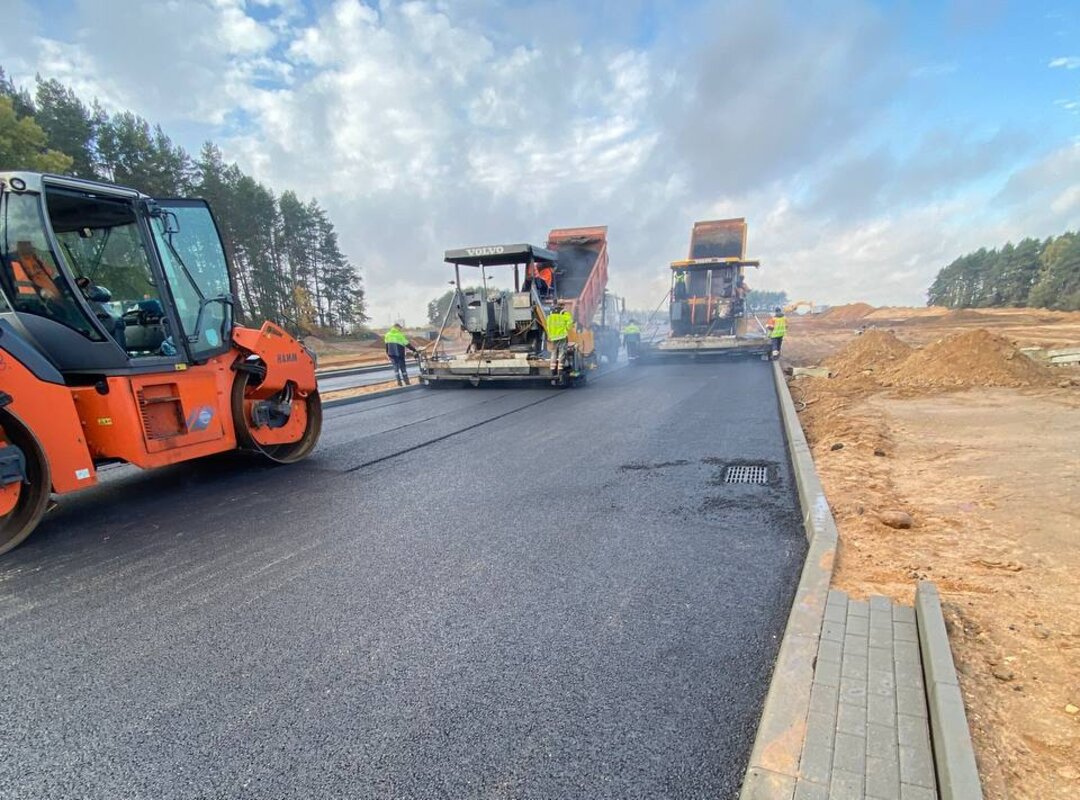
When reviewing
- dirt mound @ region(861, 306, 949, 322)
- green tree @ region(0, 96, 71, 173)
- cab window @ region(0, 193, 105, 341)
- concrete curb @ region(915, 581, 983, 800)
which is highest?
green tree @ region(0, 96, 71, 173)

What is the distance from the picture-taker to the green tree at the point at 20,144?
2027cm

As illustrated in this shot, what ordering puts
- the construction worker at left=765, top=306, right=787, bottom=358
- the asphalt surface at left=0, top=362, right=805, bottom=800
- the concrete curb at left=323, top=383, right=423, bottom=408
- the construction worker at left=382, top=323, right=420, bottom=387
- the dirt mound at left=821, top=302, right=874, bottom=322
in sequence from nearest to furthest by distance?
the asphalt surface at left=0, top=362, right=805, bottom=800 < the concrete curb at left=323, top=383, right=423, bottom=408 < the construction worker at left=382, top=323, right=420, bottom=387 < the construction worker at left=765, top=306, right=787, bottom=358 < the dirt mound at left=821, top=302, right=874, bottom=322

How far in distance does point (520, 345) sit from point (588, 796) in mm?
11059

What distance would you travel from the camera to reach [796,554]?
348 cm

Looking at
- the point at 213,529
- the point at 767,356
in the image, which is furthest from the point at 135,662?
the point at 767,356

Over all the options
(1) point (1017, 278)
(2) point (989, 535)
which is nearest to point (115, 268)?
(2) point (989, 535)

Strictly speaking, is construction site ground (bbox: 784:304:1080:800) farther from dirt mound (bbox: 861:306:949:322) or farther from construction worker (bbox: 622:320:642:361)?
dirt mound (bbox: 861:306:949:322)

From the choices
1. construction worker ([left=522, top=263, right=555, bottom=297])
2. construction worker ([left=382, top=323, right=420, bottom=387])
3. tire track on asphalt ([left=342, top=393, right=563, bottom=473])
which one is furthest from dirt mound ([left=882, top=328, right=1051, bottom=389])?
construction worker ([left=382, top=323, right=420, bottom=387])

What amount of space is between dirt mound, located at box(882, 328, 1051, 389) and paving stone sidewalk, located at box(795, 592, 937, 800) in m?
9.25

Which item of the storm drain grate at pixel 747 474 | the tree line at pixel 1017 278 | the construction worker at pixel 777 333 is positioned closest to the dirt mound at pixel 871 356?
the construction worker at pixel 777 333

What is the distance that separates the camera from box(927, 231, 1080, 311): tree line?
161 ft

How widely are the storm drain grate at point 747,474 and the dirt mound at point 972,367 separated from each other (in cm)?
658

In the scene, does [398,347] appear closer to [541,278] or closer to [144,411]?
[541,278]

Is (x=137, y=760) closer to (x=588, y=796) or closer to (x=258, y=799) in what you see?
(x=258, y=799)
